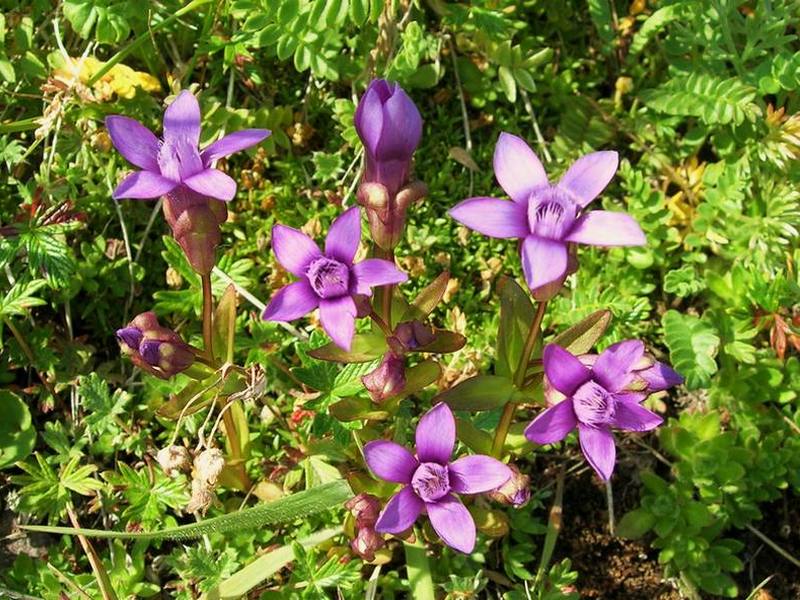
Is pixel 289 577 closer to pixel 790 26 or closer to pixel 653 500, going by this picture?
pixel 653 500

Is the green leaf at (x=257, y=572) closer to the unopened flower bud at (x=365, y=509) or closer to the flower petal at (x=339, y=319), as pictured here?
the unopened flower bud at (x=365, y=509)

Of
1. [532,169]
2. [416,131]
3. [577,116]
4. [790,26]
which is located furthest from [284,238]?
[790,26]

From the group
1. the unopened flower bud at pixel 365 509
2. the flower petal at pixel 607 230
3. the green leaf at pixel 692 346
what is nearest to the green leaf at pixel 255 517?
the unopened flower bud at pixel 365 509

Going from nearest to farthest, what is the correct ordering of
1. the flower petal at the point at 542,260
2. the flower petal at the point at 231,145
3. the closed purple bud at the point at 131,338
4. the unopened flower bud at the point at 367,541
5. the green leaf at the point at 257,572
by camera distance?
the flower petal at the point at 542,260 → the flower petal at the point at 231,145 → the closed purple bud at the point at 131,338 → the unopened flower bud at the point at 367,541 → the green leaf at the point at 257,572

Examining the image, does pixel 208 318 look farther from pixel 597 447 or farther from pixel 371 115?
pixel 597 447

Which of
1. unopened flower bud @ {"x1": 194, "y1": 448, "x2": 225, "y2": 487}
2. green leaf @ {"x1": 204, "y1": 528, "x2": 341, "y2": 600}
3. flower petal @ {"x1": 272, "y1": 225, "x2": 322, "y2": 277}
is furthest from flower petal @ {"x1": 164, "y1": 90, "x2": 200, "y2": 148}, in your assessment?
green leaf @ {"x1": 204, "y1": 528, "x2": 341, "y2": 600}

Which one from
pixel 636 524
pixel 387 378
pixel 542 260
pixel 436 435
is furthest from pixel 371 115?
pixel 636 524
